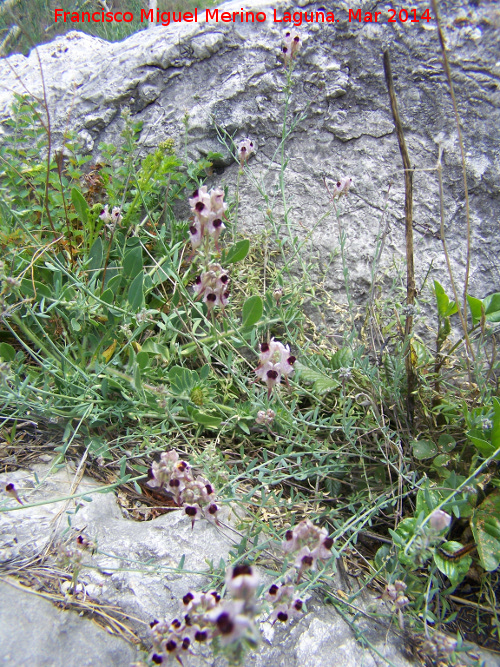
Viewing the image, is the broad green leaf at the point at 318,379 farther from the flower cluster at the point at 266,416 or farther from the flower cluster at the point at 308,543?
the flower cluster at the point at 308,543

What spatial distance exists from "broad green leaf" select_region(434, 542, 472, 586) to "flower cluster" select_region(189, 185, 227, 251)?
4.31 ft

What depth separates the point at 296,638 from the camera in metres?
1.38

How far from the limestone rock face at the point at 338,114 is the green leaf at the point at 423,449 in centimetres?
98

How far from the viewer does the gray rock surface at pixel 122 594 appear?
1.25 metres

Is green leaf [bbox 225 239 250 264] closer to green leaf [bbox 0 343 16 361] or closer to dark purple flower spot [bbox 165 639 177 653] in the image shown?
green leaf [bbox 0 343 16 361]

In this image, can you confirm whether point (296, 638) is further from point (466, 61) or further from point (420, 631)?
point (466, 61)

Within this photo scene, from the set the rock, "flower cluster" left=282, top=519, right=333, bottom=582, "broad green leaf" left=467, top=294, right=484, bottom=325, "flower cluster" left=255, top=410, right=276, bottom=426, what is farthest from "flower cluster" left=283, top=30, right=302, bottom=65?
the rock

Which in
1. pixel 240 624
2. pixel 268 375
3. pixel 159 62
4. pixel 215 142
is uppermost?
pixel 159 62

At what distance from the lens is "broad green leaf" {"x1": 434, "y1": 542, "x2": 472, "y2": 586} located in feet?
5.00

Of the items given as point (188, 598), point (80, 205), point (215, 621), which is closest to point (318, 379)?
point (188, 598)

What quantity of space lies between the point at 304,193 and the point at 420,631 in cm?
220

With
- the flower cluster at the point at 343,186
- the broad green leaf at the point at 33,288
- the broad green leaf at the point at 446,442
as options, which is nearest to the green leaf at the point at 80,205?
the broad green leaf at the point at 33,288

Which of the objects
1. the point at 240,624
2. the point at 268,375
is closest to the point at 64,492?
the point at 268,375

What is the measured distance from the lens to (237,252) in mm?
2420
